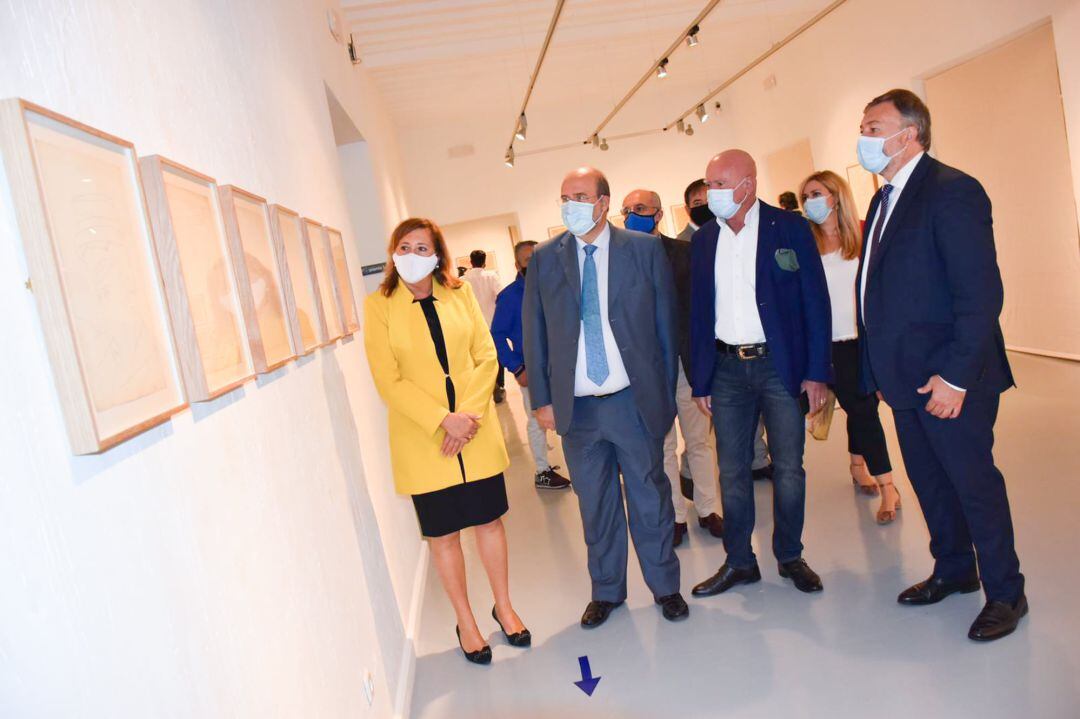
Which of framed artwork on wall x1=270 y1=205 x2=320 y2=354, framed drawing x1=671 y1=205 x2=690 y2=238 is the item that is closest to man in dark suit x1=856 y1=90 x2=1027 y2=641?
framed artwork on wall x1=270 y1=205 x2=320 y2=354

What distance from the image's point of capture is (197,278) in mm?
1496

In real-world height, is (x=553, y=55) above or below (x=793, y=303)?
above

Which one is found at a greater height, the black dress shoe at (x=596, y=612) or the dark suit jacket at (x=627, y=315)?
the dark suit jacket at (x=627, y=315)

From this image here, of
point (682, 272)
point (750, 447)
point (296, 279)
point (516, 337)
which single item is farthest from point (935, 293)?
point (516, 337)

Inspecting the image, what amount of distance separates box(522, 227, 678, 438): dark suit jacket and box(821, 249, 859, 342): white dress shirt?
3.66 feet

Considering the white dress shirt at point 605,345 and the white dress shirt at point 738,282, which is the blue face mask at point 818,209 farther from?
the white dress shirt at point 605,345

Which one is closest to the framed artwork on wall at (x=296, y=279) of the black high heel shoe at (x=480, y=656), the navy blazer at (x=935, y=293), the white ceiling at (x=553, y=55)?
the black high heel shoe at (x=480, y=656)

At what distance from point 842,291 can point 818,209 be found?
0.43 metres

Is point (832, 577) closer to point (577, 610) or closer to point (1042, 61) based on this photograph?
point (577, 610)

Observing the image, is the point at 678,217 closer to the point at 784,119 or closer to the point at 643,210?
the point at 784,119

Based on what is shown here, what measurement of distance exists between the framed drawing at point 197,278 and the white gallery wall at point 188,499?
7 centimetres

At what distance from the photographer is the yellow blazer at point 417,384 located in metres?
3.09

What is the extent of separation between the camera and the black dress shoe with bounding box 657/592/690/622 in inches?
130

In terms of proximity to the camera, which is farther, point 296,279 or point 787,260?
point 787,260
